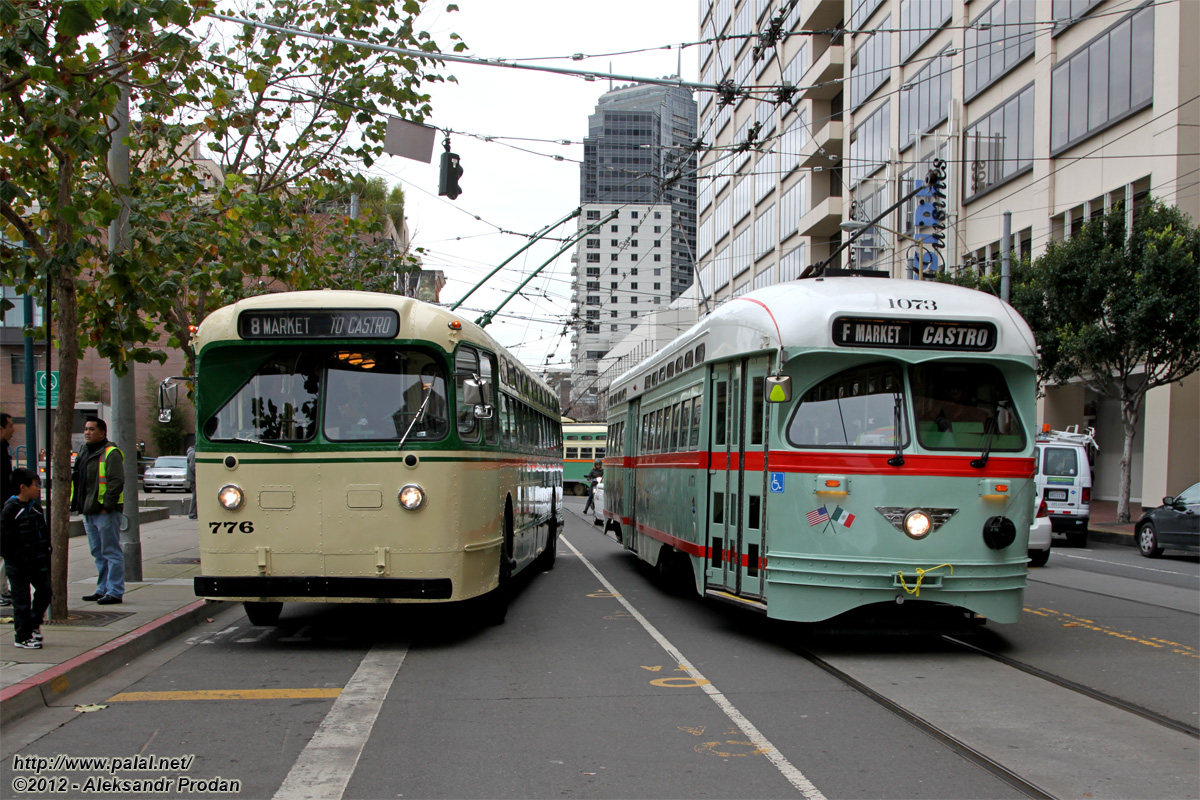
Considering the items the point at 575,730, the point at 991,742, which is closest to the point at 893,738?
the point at 991,742

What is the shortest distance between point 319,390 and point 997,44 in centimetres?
3082

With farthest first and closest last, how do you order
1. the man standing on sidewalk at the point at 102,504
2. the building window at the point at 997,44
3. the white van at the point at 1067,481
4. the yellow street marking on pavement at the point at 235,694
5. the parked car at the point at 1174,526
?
the building window at the point at 997,44 < the white van at the point at 1067,481 < the parked car at the point at 1174,526 < the man standing on sidewalk at the point at 102,504 < the yellow street marking on pavement at the point at 235,694

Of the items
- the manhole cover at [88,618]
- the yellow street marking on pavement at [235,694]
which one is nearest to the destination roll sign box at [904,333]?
the yellow street marking on pavement at [235,694]

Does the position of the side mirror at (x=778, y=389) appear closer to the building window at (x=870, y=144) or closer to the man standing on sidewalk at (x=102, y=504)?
the man standing on sidewalk at (x=102, y=504)

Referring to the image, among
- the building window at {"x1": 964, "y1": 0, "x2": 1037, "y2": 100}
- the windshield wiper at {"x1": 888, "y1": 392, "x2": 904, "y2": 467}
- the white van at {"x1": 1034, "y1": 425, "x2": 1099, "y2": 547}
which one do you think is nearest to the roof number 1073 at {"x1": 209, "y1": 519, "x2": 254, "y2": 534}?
the windshield wiper at {"x1": 888, "y1": 392, "x2": 904, "y2": 467}

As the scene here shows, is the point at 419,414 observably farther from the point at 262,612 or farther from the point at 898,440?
the point at 898,440

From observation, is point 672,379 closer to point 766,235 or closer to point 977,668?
point 977,668

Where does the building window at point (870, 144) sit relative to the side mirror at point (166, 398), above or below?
above

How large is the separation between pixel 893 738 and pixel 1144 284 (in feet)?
69.9

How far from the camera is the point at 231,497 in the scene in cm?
912

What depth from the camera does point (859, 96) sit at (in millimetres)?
43438

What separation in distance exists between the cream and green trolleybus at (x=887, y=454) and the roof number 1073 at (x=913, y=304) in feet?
0.04

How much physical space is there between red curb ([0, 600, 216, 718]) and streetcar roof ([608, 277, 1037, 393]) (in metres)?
6.05

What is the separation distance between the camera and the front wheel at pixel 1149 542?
67.7ft
